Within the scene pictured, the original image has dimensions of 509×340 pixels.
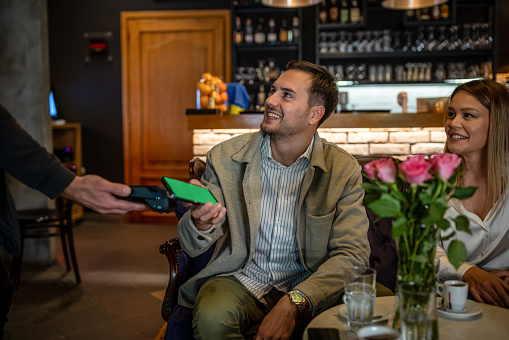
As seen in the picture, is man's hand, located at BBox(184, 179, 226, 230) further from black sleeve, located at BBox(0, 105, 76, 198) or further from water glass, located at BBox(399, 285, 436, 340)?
water glass, located at BBox(399, 285, 436, 340)

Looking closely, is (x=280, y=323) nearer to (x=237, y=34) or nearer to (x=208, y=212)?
(x=208, y=212)

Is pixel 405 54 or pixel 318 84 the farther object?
pixel 405 54

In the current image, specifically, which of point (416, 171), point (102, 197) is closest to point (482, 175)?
point (416, 171)

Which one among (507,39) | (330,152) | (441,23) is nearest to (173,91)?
(441,23)

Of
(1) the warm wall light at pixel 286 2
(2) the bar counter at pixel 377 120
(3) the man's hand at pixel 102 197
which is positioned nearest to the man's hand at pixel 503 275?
(3) the man's hand at pixel 102 197

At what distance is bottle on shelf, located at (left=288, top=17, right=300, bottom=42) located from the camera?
564 centimetres

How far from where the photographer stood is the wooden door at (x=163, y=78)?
6.08 metres

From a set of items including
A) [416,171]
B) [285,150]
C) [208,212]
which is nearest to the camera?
[416,171]

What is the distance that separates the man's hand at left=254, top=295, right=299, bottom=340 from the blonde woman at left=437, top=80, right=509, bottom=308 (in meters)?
0.59

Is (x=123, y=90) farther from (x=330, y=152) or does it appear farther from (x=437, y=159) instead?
(x=437, y=159)

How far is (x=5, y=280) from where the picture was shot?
182 centimetres

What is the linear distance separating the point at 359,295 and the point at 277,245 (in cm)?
77

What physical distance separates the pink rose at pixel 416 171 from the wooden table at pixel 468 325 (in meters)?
0.45

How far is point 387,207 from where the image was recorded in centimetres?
112
